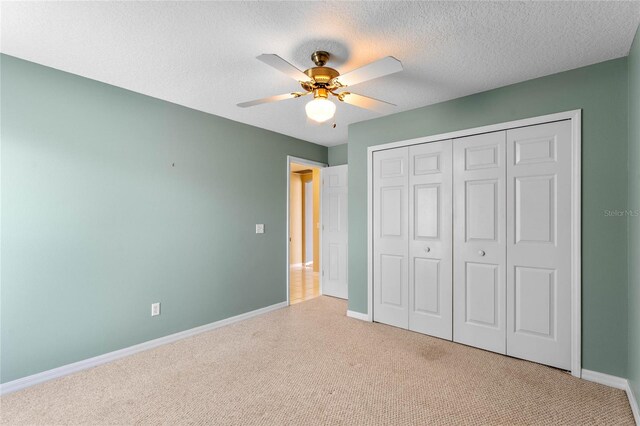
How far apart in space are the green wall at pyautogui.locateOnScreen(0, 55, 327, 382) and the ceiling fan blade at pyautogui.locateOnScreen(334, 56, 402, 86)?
202 cm

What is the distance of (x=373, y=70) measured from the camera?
1919 millimetres

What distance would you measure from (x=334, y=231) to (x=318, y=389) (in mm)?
2879

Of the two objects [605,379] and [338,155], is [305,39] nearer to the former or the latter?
[338,155]

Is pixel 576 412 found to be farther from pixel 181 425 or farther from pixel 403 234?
pixel 181 425

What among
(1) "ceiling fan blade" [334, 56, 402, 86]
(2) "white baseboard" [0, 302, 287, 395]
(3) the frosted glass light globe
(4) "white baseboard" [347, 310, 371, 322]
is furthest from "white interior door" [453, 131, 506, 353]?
(2) "white baseboard" [0, 302, 287, 395]

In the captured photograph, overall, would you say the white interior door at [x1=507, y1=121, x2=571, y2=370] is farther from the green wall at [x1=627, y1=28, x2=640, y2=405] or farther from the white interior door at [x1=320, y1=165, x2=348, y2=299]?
the white interior door at [x1=320, y1=165, x2=348, y2=299]

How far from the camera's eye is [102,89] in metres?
2.71

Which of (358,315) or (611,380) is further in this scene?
(358,315)

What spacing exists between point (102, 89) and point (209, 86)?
3.01 feet

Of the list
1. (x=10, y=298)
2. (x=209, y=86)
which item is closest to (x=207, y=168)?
(x=209, y=86)

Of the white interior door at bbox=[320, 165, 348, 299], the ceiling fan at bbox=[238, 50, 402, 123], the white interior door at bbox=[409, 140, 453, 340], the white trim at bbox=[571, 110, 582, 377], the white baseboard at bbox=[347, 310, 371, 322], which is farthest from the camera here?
the white interior door at bbox=[320, 165, 348, 299]

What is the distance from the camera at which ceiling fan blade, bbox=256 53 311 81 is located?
5.74 ft

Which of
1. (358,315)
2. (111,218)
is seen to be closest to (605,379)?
(358,315)

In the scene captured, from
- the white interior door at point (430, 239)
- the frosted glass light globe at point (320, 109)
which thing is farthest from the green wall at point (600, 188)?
the frosted glass light globe at point (320, 109)
